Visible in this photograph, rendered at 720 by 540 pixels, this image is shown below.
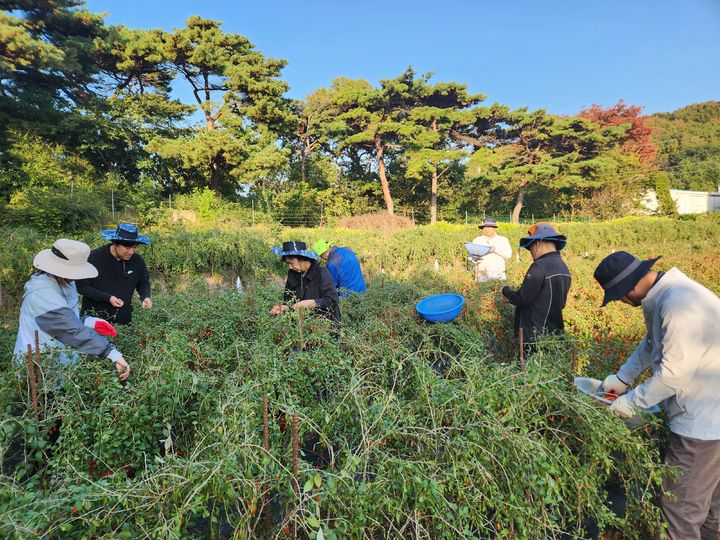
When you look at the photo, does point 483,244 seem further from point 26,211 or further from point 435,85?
point 435,85

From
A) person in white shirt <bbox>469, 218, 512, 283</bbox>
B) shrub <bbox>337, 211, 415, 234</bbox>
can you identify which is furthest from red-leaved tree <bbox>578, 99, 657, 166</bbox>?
person in white shirt <bbox>469, 218, 512, 283</bbox>

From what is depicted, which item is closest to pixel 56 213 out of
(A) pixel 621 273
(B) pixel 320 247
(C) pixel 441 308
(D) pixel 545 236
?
(B) pixel 320 247

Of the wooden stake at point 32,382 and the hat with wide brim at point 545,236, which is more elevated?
the hat with wide brim at point 545,236

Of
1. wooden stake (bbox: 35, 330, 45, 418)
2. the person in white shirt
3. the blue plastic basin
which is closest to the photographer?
wooden stake (bbox: 35, 330, 45, 418)

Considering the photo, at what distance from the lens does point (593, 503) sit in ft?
5.48

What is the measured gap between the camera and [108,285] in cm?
367

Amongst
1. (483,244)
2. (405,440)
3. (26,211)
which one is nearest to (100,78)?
(26,211)

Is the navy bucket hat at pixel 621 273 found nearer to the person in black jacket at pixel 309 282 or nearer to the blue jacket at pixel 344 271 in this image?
the person in black jacket at pixel 309 282

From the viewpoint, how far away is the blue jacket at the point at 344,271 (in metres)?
4.44

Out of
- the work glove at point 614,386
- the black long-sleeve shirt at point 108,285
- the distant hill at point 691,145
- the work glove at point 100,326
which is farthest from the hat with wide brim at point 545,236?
the distant hill at point 691,145

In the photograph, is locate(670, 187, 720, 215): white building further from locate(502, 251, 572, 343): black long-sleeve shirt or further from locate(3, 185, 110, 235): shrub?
locate(3, 185, 110, 235): shrub

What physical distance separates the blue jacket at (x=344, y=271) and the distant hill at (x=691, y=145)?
4483cm

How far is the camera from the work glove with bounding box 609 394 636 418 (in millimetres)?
1852

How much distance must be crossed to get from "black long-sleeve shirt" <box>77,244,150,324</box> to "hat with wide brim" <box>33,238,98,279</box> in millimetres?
1066
